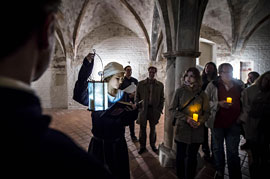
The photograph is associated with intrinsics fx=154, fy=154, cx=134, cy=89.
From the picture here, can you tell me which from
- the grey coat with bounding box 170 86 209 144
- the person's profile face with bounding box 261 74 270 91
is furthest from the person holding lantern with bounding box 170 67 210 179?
the person's profile face with bounding box 261 74 270 91

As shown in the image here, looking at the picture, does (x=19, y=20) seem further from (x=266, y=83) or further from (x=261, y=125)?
(x=261, y=125)

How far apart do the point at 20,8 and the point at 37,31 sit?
76mm

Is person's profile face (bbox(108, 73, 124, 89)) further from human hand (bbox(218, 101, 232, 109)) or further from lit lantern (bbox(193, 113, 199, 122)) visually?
human hand (bbox(218, 101, 232, 109))

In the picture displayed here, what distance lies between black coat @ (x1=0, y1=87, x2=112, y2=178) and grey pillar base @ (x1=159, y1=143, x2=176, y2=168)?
272 cm

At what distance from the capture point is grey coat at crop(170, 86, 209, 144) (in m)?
2.26

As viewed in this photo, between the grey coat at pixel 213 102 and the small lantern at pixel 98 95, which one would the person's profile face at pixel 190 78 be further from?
the small lantern at pixel 98 95

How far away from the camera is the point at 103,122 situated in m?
1.92

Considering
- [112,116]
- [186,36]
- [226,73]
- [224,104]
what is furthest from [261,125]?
[112,116]

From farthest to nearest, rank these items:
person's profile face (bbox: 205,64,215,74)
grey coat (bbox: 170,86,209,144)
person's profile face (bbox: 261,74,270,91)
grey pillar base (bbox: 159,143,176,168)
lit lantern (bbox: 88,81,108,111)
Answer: person's profile face (bbox: 205,64,215,74)
grey pillar base (bbox: 159,143,176,168)
person's profile face (bbox: 261,74,270,91)
grey coat (bbox: 170,86,209,144)
lit lantern (bbox: 88,81,108,111)

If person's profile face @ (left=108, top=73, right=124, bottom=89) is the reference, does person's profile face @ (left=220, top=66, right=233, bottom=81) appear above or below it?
above

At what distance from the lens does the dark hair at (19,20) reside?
0.39 metres

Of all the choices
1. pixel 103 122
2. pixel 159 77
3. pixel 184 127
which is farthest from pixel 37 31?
pixel 159 77

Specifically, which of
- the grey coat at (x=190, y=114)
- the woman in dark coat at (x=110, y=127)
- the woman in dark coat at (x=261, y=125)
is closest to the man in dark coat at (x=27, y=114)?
the woman in dark coat at (x=110, y=127)

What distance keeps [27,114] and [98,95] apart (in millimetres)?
1251
